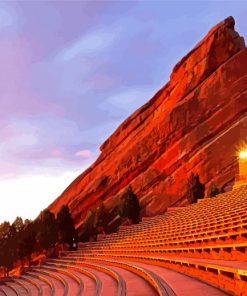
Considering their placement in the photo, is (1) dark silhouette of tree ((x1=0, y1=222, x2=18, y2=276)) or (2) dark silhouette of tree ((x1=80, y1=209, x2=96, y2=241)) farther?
(2) dark silhouette of tree ((x1=80, y1=209, x2=96, y2=241))

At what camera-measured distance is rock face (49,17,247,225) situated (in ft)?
202

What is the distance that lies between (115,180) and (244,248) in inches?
2387

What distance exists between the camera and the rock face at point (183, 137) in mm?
61575

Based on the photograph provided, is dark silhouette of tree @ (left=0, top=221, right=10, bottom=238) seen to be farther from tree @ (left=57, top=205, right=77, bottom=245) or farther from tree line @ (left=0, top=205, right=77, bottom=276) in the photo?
tree @ (left=57, top=205, right=77, bottom=245)

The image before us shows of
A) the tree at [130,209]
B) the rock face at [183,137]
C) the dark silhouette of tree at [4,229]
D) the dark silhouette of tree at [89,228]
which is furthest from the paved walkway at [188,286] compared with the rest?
the rock face at [183,137]

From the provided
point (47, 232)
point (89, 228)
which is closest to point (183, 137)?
point (89, 228)

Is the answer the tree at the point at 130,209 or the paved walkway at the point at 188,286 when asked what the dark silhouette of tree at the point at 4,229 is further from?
the paved walkway at the point at 188,286

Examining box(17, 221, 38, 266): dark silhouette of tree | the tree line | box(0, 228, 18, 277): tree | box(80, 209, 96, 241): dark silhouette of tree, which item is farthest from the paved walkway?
box(0, 228, 18, 277): tree

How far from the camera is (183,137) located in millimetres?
67750

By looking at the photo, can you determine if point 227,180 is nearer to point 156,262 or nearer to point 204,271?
point 156,262

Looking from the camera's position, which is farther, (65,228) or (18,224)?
(18,224)

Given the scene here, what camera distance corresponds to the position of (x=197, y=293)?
8680 mm

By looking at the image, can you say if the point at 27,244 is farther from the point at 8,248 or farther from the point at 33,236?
the point at 8,248

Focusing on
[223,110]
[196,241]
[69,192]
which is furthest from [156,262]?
[69,192]
